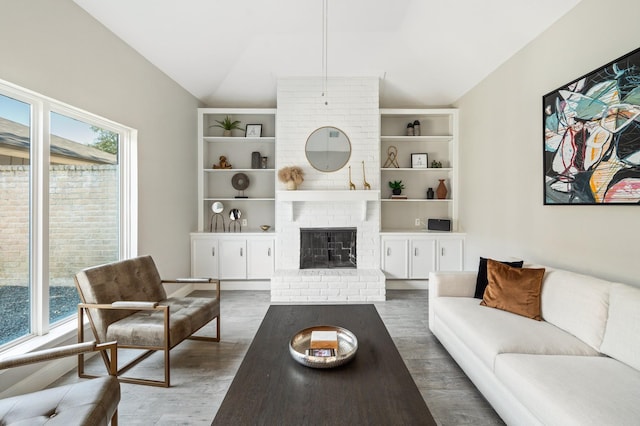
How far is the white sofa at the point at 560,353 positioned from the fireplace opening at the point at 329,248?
2.00 meters

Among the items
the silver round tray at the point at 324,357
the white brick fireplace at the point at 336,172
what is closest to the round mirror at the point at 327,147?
the white brick fireplace at the point at 336,172

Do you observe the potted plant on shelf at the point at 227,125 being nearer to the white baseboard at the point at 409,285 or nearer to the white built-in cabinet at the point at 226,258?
the white built-in cabinet at the point at 226,258

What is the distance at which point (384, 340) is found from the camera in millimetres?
1757

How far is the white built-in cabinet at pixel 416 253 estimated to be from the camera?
416 centimetres

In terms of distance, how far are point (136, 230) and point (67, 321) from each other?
0.98 meters

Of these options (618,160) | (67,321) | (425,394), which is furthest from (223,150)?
(618,160)

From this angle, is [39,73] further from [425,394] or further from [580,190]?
[580,190]

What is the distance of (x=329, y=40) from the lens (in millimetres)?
3580

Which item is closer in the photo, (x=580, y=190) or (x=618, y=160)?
(x=618, y=160)

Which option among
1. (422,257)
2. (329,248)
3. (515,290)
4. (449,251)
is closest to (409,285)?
(422,257)

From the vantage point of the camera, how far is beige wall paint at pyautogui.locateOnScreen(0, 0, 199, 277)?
6.37 feet

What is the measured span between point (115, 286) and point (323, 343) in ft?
5.51

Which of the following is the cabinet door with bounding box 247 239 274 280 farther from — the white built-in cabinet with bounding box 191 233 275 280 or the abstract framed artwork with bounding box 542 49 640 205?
the abstract framed artwork with bounding box 542 49 640 205

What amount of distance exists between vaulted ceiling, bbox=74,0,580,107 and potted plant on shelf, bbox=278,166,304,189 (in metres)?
1.26
